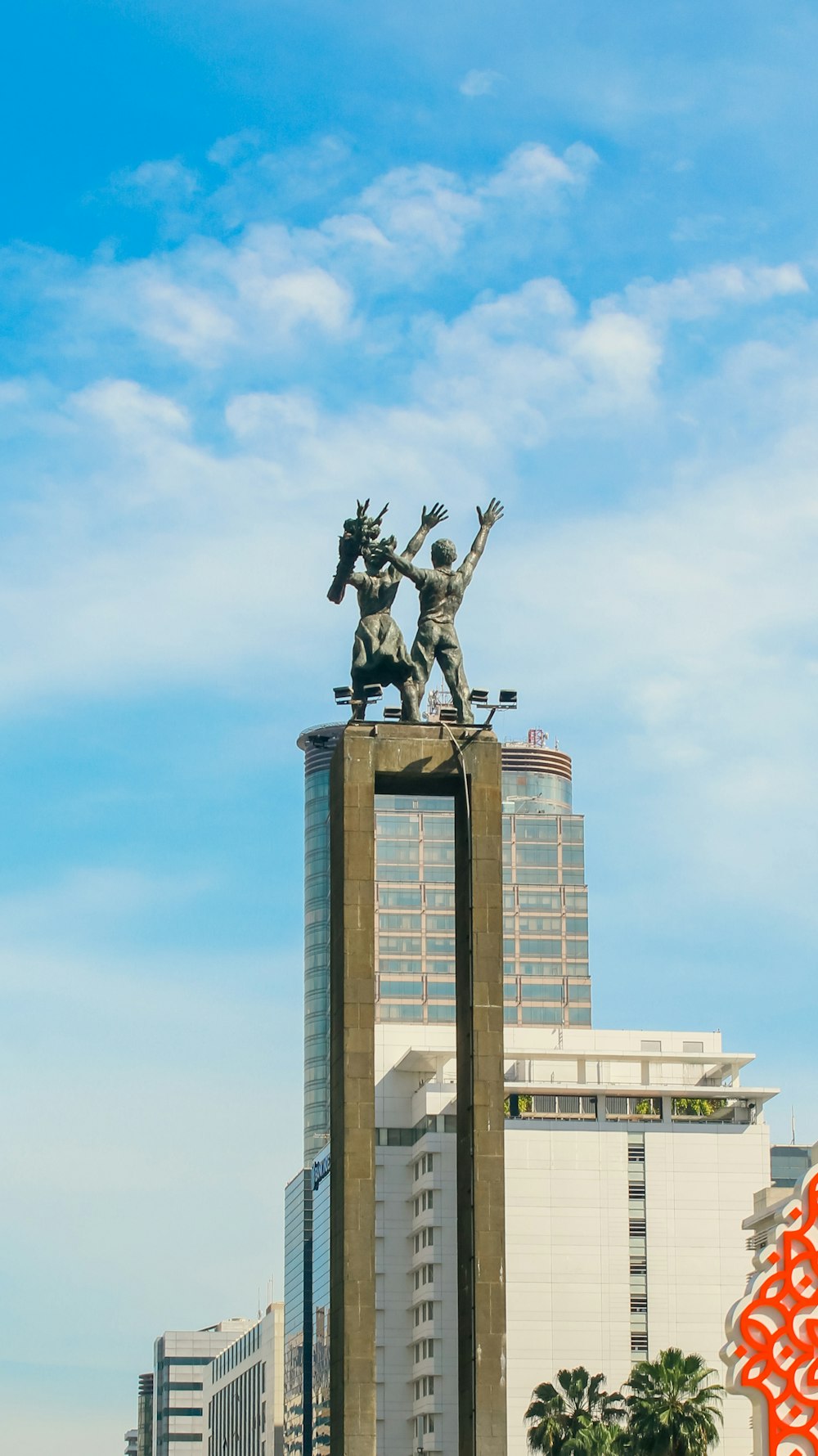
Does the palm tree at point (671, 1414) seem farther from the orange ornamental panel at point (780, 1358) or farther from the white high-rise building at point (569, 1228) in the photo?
the white high-rise building at point (569, 1228)

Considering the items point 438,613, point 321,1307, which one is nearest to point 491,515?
point 438,613

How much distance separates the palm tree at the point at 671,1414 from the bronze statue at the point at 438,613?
107 feet

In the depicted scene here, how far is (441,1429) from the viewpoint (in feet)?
422

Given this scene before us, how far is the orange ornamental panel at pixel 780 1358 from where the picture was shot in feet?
114

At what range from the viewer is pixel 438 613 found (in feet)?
166

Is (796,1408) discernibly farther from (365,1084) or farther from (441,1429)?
(441,1429)

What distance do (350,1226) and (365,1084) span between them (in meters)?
2.81

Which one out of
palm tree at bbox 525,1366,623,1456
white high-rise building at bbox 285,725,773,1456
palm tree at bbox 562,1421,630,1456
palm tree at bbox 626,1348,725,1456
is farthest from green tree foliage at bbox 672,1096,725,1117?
palm tree at bbox 626,1348,725,1456

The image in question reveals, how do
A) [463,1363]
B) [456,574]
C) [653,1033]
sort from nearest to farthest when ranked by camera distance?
[463,1363], [456,574], [653,1033]

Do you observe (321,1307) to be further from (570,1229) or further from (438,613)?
(438,613)

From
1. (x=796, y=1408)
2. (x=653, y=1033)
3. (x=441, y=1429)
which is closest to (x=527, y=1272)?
(x=441, y=1429)

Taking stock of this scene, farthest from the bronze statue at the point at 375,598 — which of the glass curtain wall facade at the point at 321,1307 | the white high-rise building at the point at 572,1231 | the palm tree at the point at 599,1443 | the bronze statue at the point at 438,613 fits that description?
the glass curtain wall facade at the point at 321,1307

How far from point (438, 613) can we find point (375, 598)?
4.67 feet

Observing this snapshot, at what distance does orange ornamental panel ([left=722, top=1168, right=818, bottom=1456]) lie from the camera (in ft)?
114
